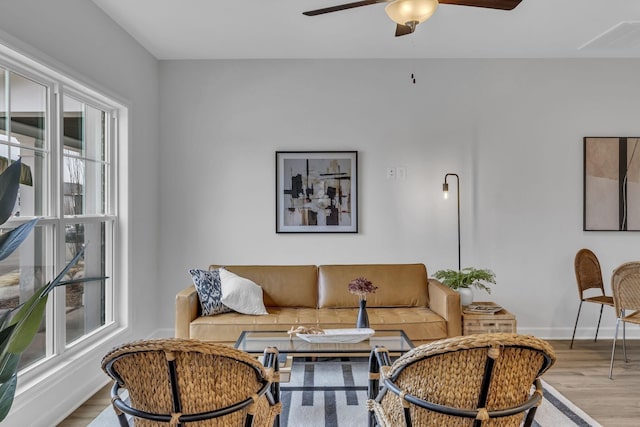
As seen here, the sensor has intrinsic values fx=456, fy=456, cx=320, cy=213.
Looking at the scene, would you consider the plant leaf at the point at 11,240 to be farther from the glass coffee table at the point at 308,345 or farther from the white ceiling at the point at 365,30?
the white ceiling at the point at 365,30

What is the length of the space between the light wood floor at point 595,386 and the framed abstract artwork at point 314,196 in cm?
211

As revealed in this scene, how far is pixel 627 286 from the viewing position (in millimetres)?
3229

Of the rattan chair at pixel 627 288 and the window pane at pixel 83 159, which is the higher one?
the window pane at pixel 83 159

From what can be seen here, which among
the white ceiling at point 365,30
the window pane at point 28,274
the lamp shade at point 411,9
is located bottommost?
the window pane at point 28,274

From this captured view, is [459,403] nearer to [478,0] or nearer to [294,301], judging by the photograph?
[478,0]

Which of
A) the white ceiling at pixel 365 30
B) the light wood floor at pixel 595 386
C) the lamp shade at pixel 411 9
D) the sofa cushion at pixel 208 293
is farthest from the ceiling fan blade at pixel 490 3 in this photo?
the sofa cushion at pixel 208 293

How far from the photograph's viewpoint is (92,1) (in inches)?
125

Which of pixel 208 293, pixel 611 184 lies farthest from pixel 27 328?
pixel 611 184

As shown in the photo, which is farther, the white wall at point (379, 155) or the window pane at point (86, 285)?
the white wall at point (379, 155)

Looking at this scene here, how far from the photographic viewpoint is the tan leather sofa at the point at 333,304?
132 inches

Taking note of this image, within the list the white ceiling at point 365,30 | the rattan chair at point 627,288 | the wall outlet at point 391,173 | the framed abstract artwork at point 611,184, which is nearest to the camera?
the rattan chair at point 627,288

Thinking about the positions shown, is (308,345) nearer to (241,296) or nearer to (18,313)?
(241,296)

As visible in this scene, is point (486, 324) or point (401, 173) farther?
point (401, 173)

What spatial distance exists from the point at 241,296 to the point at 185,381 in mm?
2098
